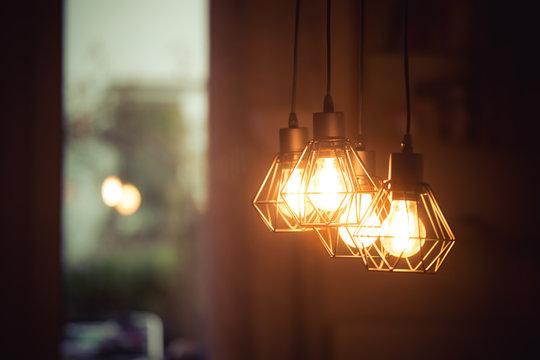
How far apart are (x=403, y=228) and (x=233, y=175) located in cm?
225

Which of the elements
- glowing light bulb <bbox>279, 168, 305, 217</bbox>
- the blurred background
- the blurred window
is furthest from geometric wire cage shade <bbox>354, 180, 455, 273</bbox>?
the blurred window

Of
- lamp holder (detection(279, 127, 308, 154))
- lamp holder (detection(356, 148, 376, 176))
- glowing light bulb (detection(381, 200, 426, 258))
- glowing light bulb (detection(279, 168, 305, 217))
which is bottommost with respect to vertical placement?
glowing light bulb (detection(381, 200, 426, 258))

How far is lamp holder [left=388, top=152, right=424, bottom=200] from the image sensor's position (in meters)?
0.99

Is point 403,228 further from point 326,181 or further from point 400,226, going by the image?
point 326,181

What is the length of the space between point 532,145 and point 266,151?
1.37 metres

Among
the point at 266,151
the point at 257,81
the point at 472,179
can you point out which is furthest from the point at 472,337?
the point at 257,81

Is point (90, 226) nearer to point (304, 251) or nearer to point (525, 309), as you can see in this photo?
point (304, 251)

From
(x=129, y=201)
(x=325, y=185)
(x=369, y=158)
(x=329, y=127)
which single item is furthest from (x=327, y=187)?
(x=129, y=201)

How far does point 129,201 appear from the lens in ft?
12.0

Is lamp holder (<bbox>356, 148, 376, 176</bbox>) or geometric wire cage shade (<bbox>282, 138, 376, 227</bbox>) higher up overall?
lamp holder (<bbox>356, 148, 376, 176</bbox>)

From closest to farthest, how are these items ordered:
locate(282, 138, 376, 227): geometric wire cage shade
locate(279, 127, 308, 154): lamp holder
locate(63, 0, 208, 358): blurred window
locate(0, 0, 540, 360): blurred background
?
locate(282, 138, 376, 227): geometric wire cage shade < locate(279, 127, 308, 154): lamp holder < locate(0, 0, 540, 360): blurred background < locate(63, 0, 208, 358): blurred window

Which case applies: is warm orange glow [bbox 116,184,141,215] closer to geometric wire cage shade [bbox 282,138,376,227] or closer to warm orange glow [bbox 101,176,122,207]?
warm orange glow [bbox 101,176,122,207]

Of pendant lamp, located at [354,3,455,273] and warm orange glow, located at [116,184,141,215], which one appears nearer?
pendant lamp, located at [354,3,455,273]

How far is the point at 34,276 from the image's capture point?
3.22 m
